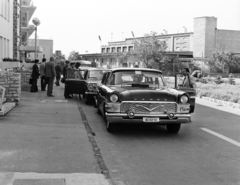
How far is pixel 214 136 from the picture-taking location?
8.79 metres

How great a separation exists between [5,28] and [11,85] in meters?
11.3

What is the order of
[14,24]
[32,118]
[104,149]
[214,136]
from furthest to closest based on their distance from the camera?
1. [14,24]
2. [32,118]
3. [214,136]
4. [104,149]

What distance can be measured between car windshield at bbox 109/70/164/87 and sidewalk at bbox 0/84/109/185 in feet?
→ 5.00

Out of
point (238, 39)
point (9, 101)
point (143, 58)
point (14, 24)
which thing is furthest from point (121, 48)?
point (9, 101)

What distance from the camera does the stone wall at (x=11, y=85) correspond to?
1333cm

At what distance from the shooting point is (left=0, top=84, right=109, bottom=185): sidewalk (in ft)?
17.3

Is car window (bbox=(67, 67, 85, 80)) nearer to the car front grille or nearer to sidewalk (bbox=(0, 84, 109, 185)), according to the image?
sidewalk (bbox=(0, 84, 109, 185))

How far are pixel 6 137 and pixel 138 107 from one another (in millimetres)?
2886

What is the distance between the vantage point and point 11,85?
13.4 m

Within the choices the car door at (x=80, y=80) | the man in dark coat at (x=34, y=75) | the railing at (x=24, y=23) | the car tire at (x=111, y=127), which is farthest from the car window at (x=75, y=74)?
the railing at (x=24, y=23)

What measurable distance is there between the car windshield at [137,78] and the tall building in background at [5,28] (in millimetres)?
13870

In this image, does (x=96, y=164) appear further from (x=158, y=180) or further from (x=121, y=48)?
(x=121, y=48)

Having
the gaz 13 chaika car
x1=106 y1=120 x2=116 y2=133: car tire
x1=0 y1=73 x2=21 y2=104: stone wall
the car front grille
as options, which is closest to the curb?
the gaz 13 chaika car

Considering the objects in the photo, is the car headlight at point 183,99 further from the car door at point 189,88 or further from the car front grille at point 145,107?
the car door at point 189,88
